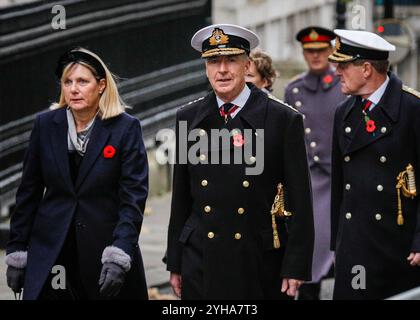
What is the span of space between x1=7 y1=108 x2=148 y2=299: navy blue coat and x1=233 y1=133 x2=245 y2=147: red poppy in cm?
55

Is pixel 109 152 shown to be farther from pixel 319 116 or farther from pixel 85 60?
pixel 319 116

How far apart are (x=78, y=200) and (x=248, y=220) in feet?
3.11

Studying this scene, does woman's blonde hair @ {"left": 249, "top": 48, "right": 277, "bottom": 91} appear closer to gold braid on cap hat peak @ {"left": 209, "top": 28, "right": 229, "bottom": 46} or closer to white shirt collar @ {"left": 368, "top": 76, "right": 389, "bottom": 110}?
white shirt collar @ {"left": 368, "top": 76, "right": 389, "bottom": 110}

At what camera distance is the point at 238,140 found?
27.5ft

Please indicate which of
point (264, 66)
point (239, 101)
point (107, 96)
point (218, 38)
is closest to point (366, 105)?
point (239, 101)

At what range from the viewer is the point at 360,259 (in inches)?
349

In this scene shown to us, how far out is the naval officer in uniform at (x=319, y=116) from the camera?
40.7 feet

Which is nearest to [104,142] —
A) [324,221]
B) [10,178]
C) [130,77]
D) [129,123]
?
[129,123]

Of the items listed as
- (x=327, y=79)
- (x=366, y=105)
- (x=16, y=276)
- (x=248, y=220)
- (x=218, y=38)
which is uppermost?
(x=218, y=38)

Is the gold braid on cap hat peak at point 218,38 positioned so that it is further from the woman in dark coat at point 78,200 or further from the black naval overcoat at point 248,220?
the woman in dark coat at point 78,200

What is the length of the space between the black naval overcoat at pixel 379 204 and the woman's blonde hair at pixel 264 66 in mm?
1930

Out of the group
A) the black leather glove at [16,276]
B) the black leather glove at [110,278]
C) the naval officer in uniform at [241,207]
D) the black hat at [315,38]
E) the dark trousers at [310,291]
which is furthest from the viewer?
the black hat at [315,38]

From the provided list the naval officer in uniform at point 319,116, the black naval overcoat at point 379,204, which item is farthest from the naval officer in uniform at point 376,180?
the naval officer in uniform at point 319,116

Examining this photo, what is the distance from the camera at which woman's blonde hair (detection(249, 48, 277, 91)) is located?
10.8 meters
